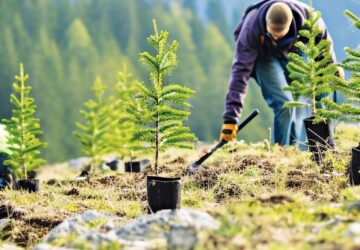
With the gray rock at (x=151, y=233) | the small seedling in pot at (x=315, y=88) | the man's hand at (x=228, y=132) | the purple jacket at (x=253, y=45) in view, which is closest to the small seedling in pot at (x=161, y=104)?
the small seedling in pot at (x=315, y=88)

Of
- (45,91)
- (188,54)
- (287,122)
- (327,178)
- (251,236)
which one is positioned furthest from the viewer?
(188,54)

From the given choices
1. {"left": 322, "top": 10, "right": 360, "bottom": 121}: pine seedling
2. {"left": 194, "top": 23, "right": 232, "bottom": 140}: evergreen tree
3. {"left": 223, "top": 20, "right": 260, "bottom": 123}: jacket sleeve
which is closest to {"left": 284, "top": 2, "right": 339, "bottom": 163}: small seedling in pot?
{"left": 322, "top": 10, "right": 360, "bottom": 121}: pine seedling

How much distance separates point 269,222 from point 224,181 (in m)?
4.20

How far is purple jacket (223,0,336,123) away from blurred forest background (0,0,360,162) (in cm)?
5440

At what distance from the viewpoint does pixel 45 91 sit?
77.0m

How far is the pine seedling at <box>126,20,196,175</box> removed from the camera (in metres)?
8.03

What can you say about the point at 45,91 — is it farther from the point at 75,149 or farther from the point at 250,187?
the point at 250,187

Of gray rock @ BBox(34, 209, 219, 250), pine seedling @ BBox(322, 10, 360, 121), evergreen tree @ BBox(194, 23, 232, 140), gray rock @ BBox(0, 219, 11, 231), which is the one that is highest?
evergreen tree @ BBox(194, 23, 232, 140)

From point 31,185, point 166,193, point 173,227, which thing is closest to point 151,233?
point 173,227

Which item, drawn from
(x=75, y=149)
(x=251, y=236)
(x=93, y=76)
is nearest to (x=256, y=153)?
(x=251, y=236)

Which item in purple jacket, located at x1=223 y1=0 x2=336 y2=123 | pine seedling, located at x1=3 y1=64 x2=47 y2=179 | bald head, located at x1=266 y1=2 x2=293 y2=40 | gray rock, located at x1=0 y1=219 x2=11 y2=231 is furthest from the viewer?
pine seedling, located at x1=3 y1=64 x2=47 y2=179

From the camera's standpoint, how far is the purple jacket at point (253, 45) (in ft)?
36.9

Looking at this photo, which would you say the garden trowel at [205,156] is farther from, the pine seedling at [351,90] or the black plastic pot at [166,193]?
the black plastic pot at [166,193]

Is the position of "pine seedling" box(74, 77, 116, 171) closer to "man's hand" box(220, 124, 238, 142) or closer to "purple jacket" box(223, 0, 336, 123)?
"purple jacket" box(223, 0, 336, 123)
